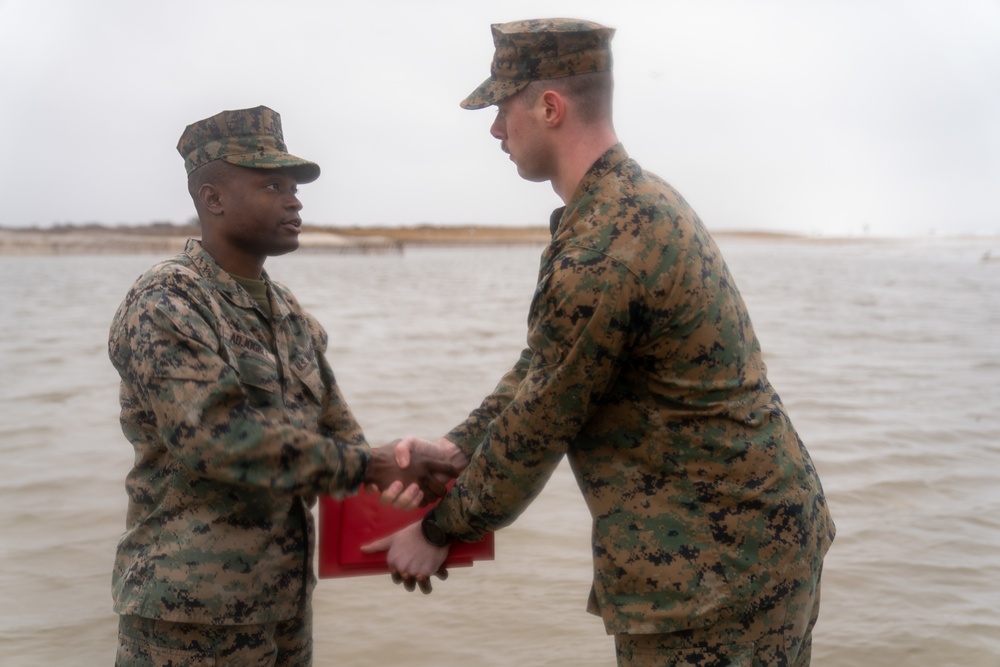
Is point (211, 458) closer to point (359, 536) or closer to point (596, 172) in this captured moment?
point (359, 536)

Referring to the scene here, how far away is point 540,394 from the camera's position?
2445 millimetres

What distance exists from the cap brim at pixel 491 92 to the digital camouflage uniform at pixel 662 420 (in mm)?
354

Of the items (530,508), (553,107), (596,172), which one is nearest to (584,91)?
(553,107)

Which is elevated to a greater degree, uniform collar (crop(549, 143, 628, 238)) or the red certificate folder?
uniform collar (crop(549, 143, 628, 238))

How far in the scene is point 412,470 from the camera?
294cm

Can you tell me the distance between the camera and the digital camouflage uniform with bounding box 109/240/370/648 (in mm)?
2457

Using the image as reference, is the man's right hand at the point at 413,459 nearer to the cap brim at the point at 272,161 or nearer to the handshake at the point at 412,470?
the handshake at the point at 412,470

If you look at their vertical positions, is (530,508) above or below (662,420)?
below

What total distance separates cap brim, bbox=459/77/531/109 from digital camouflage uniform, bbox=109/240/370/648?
0.86m

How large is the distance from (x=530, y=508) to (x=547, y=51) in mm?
4898

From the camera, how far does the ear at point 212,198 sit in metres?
2.84

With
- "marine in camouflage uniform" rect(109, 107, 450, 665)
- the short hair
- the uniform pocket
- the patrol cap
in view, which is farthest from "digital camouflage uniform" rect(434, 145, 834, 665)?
the uniform pocket

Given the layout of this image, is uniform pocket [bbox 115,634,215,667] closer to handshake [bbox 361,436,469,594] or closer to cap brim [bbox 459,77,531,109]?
handshake [bbox 361,436,469,594]

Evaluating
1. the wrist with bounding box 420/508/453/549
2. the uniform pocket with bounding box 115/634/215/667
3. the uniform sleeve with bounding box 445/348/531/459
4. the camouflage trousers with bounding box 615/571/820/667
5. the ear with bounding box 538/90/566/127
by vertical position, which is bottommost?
the uniform pocket with bounding box 115/634/215/667
